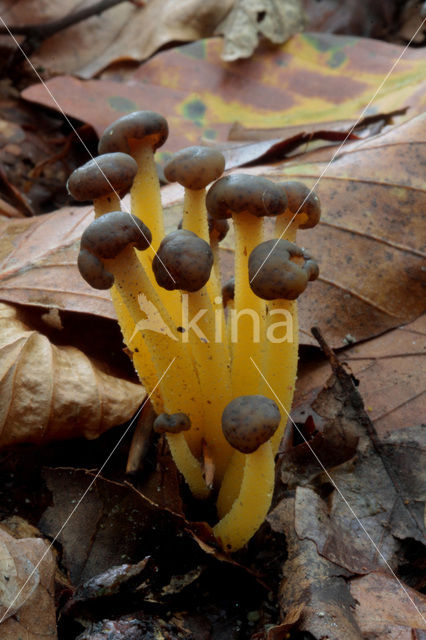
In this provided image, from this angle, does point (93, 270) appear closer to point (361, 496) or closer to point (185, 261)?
point (185, 261)

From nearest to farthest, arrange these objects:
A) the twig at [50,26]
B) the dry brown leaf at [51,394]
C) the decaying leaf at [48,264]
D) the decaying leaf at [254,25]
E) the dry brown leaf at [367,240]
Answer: the dry brown leaf at [51,394] → the decaying leaf at [48,264] → the dry brown leaf at [367,240] → the decaying leaf at [254,25] → the twig at [50,26]

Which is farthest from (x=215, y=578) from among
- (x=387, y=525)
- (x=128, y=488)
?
(x=387, y=525)

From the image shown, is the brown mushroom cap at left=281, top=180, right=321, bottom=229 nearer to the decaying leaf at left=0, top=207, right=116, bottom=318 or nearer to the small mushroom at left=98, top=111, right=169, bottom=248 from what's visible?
the small mushroom at left=98, top=111, right=169, bottom=248

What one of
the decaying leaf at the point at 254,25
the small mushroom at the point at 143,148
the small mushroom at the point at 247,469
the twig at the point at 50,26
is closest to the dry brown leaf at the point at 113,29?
the twig at the point at 50,26

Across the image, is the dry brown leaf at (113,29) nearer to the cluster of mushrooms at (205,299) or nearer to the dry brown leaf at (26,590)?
the cluster of mushrooms at (205,299)

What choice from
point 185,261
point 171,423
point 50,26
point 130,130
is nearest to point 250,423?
point 171,423

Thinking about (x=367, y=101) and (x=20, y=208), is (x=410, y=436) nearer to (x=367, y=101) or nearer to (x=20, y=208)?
(x=20, y=208)
